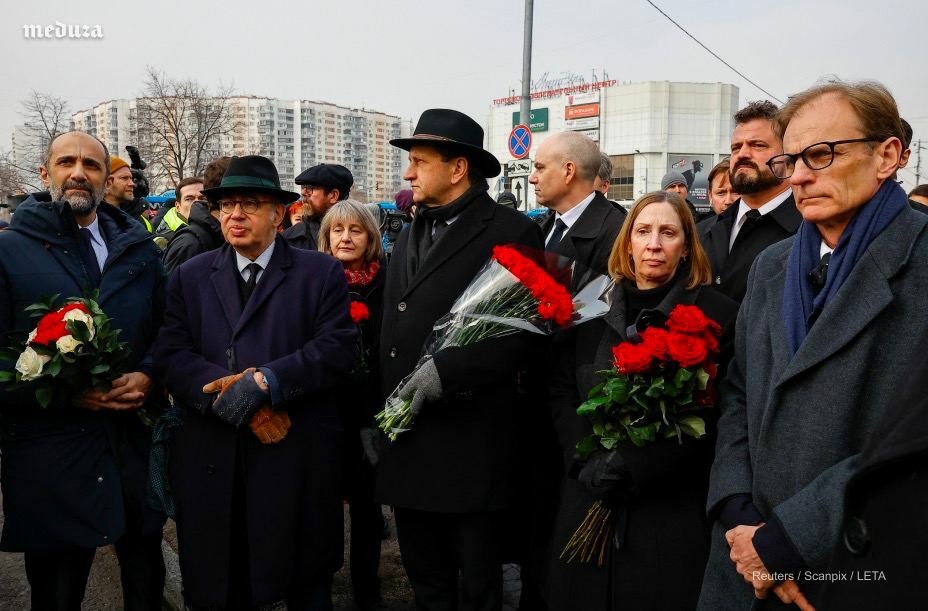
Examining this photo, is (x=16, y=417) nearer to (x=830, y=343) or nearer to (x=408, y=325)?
(x=408, y=325)

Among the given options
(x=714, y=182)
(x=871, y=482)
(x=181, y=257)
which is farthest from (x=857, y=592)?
(x=714, y=182)

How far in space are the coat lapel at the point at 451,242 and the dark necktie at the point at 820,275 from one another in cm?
146

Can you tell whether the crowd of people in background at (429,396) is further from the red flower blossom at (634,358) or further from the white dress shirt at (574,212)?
the white dress shirt at (574,212)

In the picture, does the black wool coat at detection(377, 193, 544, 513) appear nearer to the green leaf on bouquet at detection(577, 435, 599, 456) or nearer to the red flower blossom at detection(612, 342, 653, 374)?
the green leaf on bouquet at detection(577, 435, 599, 456)

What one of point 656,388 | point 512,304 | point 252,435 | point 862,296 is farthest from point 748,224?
point 252,435

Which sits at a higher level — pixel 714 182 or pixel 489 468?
pixel 714 182

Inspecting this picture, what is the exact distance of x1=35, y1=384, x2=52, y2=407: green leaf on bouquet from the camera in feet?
8.96

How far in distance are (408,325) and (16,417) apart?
1.80 m

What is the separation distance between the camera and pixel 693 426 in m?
2.30

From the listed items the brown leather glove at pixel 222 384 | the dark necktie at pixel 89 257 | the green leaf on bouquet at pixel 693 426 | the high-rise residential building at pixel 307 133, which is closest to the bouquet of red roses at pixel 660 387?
the green leaf on bouquet at pixel 693 426

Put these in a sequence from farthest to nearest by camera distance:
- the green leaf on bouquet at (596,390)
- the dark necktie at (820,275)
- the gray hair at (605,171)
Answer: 1. the gray hair at (605,171)
2. the green leaf on bouquet at (596,390)
3. the dark necktie at (820,275)

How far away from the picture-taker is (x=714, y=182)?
620 cm

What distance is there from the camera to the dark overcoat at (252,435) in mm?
2902

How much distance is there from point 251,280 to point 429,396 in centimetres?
110
